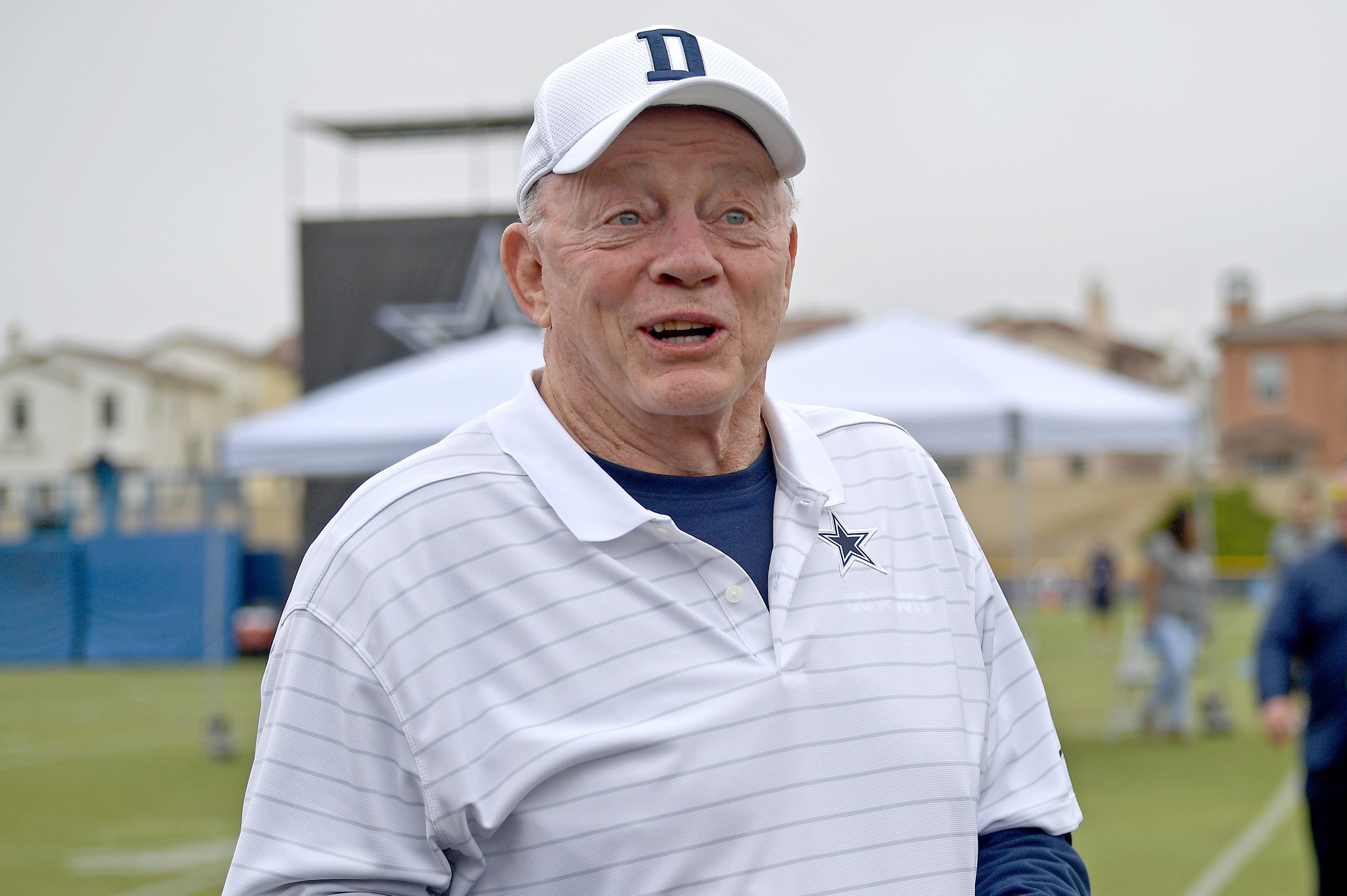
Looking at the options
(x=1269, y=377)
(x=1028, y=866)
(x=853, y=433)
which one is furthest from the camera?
(x=1269, y=377)

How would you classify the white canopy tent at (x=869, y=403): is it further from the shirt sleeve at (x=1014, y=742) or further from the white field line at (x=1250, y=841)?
the shirt sleeve at (x=1014, y=742)

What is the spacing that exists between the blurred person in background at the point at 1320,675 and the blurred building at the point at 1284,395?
48.3 m

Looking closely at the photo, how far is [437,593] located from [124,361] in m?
45.4

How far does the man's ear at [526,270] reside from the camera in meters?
1.71

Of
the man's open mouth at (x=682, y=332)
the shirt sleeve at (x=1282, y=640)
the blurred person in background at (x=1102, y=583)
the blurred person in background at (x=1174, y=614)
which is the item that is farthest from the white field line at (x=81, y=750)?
the blurred person in background at (x=1102, y=583)

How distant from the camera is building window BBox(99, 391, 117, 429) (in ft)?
135

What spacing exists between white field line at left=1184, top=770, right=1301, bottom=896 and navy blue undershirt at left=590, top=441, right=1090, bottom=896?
207 inches

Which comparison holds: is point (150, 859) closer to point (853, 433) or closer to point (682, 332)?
point (853, 433)

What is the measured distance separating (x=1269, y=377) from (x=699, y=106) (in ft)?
179

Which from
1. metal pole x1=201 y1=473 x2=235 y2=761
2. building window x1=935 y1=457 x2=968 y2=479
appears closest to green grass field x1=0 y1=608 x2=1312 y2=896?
metal pole x1=201 y1=473 x2=235 y2=761

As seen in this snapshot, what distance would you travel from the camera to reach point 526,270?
5.74 ft

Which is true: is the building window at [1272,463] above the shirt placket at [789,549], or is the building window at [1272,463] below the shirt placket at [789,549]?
below

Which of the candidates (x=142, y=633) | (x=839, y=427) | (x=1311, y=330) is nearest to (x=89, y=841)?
(x=839, y=427)

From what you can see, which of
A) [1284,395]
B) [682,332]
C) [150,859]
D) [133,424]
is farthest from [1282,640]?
[1284,395]
